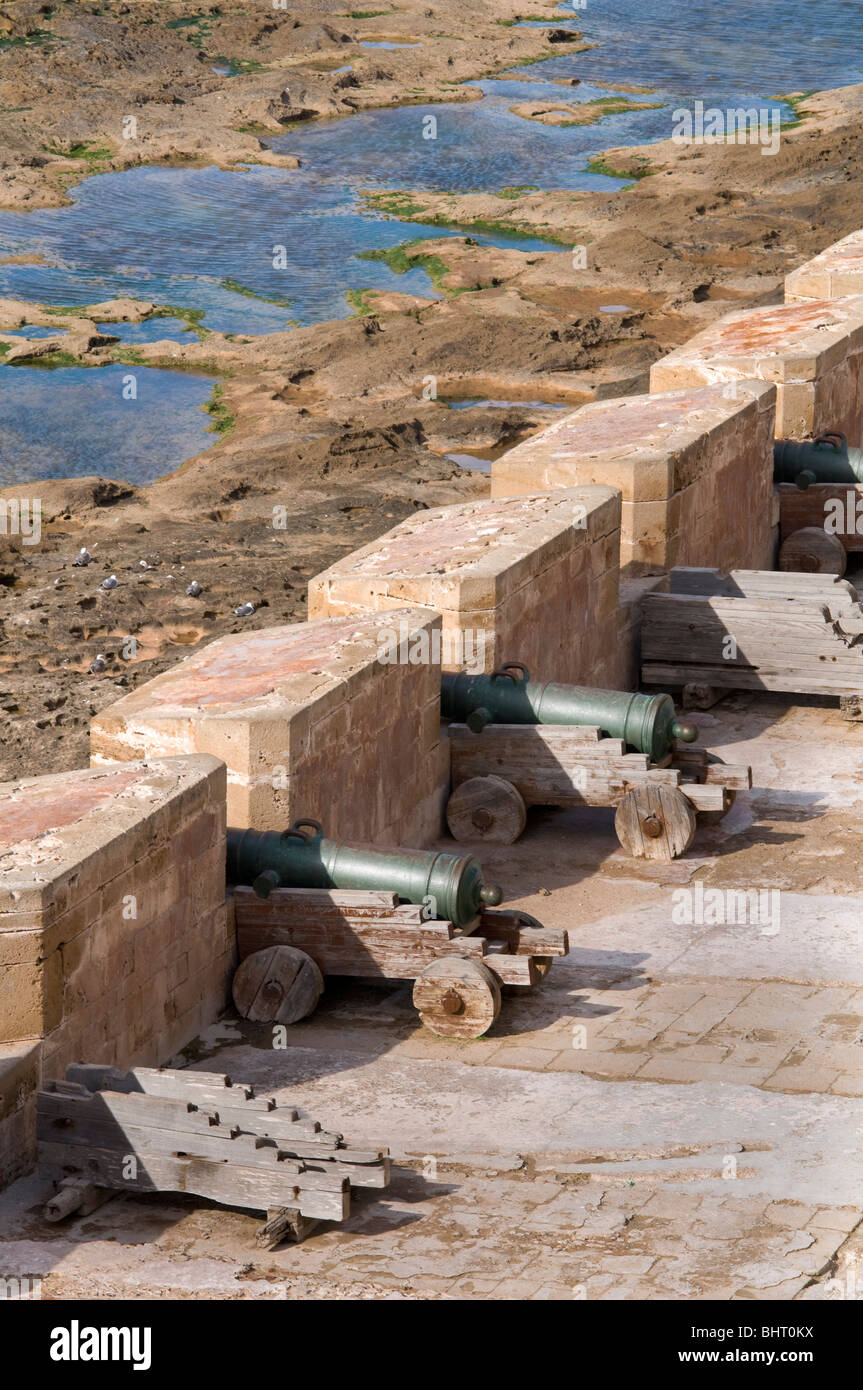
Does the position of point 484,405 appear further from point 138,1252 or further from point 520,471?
point 138,1252

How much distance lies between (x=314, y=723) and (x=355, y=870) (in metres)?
0.59

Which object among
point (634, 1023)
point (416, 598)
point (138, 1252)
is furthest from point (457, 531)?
point (138, 1252)

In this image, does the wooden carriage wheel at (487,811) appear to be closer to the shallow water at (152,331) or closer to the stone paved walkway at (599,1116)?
the stone paved walkway at (599,1116)

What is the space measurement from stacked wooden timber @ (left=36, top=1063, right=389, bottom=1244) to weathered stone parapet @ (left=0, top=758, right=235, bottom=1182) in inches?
7.6

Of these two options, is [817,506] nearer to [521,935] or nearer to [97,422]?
[521,935]

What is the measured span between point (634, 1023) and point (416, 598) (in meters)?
2.60

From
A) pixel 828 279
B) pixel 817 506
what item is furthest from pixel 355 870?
pixel 828 279

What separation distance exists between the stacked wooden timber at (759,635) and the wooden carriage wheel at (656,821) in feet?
6.59

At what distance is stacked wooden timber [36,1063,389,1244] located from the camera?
619cm

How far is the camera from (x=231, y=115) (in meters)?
31.1

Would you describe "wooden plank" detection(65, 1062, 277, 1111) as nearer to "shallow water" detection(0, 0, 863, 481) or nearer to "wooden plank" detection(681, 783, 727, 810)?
"wooden plank" detection(681, 783, 727, 810)

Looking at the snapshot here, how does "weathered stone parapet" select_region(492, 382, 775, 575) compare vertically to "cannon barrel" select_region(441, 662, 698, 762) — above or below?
above

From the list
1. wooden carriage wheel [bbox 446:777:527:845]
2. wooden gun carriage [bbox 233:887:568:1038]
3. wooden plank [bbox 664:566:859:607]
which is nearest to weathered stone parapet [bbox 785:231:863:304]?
wooden plank [bbox 664:566:859:607]

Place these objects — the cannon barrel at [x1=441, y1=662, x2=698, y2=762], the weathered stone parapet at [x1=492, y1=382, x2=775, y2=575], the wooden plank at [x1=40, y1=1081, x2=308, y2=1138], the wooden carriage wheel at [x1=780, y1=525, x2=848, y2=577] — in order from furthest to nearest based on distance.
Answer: the wooden carriage wheel at [x1=780, y1=525, x2=848, y2=577] < the weathered stone parapet at [x1=492, y1=382, x2=775, y2=575] < the cannon barrel at [x1=441, y1=662, x2=698, y2=762] < the wooden plank at [x1=40, y1=1081, x2=308, y2=1138]
